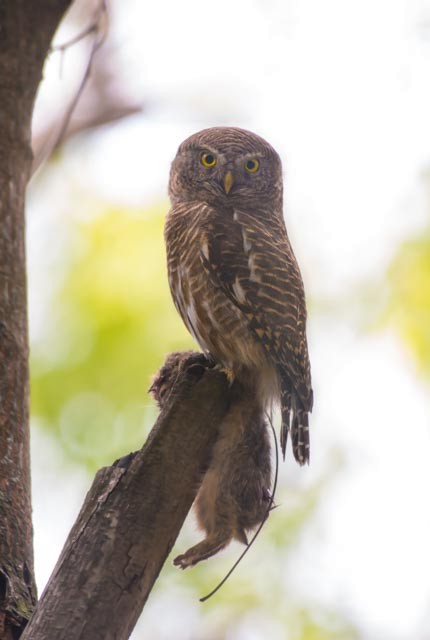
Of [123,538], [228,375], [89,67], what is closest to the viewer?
[123,538]

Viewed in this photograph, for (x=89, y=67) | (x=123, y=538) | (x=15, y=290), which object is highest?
(x=89, y=67)

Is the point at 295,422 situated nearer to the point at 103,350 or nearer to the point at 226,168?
the point at 226,168

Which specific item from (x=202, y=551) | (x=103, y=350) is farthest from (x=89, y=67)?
(x=103, y=350)

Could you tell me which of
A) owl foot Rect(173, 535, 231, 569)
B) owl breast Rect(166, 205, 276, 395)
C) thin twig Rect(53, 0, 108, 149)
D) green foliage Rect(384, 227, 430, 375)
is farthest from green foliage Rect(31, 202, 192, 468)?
owl foot Rect(173, 535, 231, 569)

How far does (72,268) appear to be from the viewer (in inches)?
310

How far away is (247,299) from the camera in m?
4.05

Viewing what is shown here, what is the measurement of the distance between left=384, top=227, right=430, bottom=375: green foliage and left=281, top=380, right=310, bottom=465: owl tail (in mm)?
4411

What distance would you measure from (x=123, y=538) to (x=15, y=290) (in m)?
1.31

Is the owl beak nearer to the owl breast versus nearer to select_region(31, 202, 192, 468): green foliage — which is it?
the owl breast

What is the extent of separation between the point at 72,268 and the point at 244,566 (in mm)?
2951

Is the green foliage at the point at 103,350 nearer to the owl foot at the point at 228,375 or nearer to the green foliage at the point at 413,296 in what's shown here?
the green foliage at the point at 413,296

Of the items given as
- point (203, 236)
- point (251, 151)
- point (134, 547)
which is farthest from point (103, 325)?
point (134, 547)

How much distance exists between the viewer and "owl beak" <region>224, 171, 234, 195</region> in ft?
15.9

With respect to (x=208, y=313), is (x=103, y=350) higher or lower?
lower
